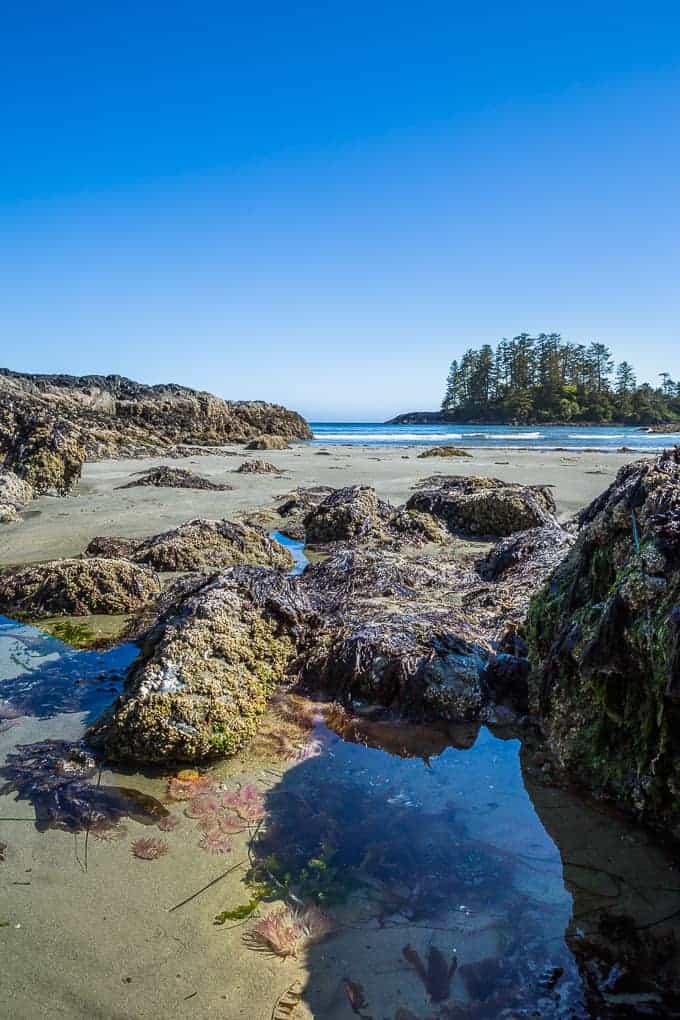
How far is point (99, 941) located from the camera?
1.88m

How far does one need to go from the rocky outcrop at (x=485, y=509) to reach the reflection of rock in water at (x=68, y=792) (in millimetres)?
5975

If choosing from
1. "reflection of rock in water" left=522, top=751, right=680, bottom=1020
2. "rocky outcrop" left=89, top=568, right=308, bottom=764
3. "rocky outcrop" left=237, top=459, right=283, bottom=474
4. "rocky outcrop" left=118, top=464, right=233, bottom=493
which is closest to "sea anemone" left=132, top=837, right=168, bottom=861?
"rocky outcrop" left=89, top=568, right=308, bottom=764

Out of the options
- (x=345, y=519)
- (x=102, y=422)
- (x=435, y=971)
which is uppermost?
(x=102, y=422)

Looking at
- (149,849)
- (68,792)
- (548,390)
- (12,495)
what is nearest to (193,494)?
(12,495)

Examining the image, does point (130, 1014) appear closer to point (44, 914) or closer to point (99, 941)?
point (99, 941)

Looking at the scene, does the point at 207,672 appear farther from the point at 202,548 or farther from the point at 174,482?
the point at 174,482

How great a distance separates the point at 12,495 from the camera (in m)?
9.35

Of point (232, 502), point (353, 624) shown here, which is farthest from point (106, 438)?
point (353, 624)

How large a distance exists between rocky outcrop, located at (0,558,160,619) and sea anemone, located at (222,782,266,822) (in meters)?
2.62

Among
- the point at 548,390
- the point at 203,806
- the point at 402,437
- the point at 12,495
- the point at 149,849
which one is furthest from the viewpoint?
the point at 548,390

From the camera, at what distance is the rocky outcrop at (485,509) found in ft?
25.4

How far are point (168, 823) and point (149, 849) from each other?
141 millimetres

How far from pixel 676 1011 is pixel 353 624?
103 inches

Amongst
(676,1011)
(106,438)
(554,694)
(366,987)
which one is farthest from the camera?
(106,438)
